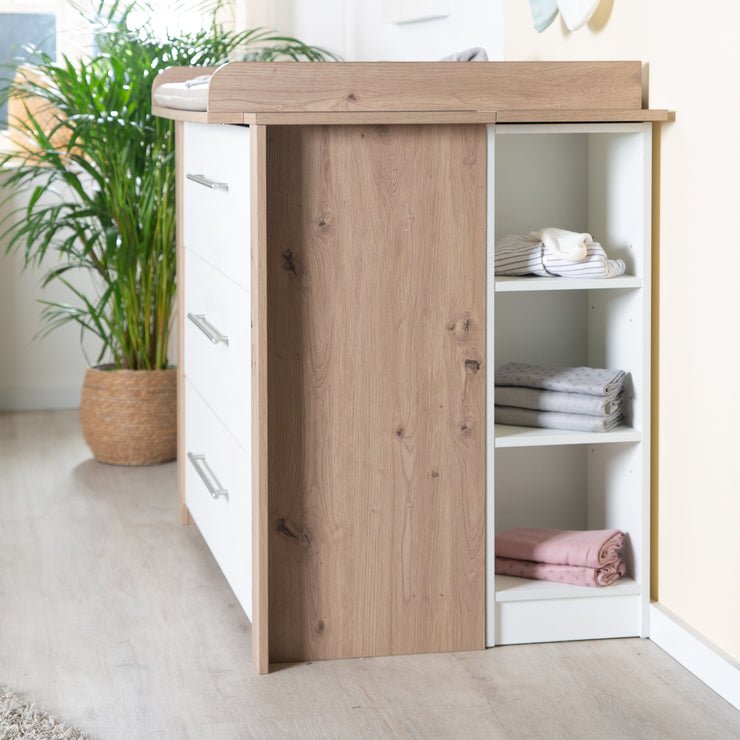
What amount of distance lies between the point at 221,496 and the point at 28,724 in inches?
23.9

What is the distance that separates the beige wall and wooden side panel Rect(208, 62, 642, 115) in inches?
4.2

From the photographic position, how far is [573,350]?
228 cm

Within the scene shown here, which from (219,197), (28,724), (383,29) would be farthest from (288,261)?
(383,29)

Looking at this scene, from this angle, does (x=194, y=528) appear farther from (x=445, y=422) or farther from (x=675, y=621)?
(x=675, y=621)

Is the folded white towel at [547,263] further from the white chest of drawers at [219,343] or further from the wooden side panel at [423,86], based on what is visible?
the white chest of drawers at [219,343]

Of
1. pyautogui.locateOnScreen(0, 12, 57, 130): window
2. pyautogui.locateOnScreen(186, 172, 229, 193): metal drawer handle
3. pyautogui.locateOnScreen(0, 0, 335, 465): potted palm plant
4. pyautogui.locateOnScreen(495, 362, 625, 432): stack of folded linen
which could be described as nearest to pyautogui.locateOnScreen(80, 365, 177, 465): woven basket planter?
pyautogui.locateOnScreen(0, 0, 335, 465): potted palm plant

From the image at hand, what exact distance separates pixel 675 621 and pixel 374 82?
102 cm

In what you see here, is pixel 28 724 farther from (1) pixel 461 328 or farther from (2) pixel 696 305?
(2) pixel 696 305

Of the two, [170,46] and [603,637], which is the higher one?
[170,46]

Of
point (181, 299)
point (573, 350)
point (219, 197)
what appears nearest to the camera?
point (219, 197)

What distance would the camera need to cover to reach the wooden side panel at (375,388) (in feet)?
6.16

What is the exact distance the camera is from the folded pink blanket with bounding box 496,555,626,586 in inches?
80.8

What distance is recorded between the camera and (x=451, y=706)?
1.80m

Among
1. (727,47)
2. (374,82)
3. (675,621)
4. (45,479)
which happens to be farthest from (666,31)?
(45,479)
